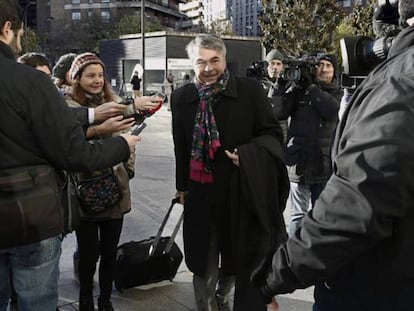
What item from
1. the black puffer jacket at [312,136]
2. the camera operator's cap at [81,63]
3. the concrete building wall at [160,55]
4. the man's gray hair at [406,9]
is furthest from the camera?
the concrete building wall at [160,55]

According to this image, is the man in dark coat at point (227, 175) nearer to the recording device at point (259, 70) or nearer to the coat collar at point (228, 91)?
the coat collar at point (228, 91)

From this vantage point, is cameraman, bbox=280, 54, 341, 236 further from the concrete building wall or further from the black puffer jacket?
the concrete building wall

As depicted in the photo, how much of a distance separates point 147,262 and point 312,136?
177 cm

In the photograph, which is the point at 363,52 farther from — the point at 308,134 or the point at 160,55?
the point at 160,55

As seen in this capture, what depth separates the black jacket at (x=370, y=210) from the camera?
1.20m

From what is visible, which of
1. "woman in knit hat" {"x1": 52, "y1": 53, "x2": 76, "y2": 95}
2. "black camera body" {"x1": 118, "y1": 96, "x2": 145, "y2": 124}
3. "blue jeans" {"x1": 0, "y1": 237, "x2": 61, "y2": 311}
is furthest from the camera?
"woman in knit hat" {"x1": 52, "y1": 53, "x2": 76, "y2": 95}

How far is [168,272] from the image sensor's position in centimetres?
364

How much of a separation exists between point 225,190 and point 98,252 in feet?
3.31

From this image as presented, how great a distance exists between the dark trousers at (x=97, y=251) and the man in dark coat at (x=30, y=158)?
0.98 m

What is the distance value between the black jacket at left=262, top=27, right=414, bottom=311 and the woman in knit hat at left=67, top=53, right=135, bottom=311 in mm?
1849

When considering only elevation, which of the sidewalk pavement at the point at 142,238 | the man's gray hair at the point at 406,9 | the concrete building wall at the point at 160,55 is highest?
the concrete building wall at the point at 160,55

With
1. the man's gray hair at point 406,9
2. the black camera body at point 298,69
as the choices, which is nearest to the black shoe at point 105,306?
the black camera body at point 298,69

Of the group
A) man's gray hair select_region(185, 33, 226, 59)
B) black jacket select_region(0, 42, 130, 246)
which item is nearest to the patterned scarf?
man's gray hair select_region(185, 33, 226, 59)

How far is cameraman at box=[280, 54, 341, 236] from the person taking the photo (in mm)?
4145
